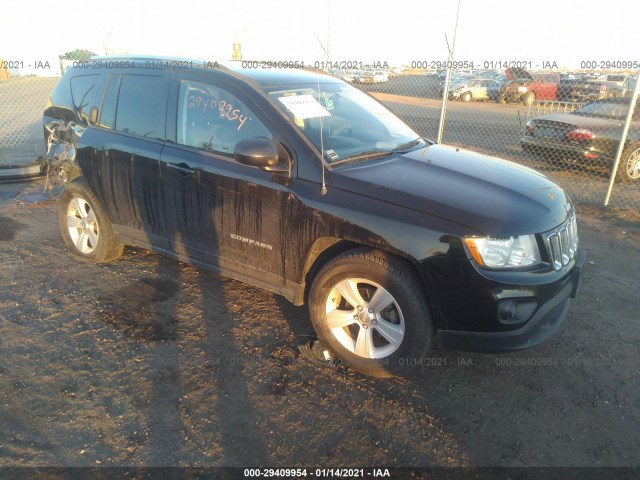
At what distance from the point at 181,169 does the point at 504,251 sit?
2.36 m

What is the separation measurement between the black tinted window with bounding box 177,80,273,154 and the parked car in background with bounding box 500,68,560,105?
22773 millimetres

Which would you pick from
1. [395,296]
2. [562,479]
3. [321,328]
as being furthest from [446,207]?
[562,479]

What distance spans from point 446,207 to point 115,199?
2.92 metres

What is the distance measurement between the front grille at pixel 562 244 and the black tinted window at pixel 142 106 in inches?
116

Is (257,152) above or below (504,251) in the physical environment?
above

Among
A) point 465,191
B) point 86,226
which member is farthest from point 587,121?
point 86,226

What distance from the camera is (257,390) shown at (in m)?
2.97

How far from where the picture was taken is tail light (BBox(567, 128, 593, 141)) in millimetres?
8453

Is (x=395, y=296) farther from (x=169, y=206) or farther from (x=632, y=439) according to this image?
(x=169, y=206)

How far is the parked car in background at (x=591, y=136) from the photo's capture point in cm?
834

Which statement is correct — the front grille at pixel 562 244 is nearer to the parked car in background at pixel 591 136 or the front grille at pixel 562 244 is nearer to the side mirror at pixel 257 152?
the side mirror at pixel 257 152

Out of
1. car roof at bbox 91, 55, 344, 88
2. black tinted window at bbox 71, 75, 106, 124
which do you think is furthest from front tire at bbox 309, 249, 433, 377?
black tinted window at bbox 71, 75, 106, 124

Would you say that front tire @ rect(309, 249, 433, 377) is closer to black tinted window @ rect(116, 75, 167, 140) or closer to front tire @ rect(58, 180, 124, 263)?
black tinted window @ rect(116, 75, 167, 140)

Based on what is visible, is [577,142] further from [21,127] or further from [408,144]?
[21,127]
